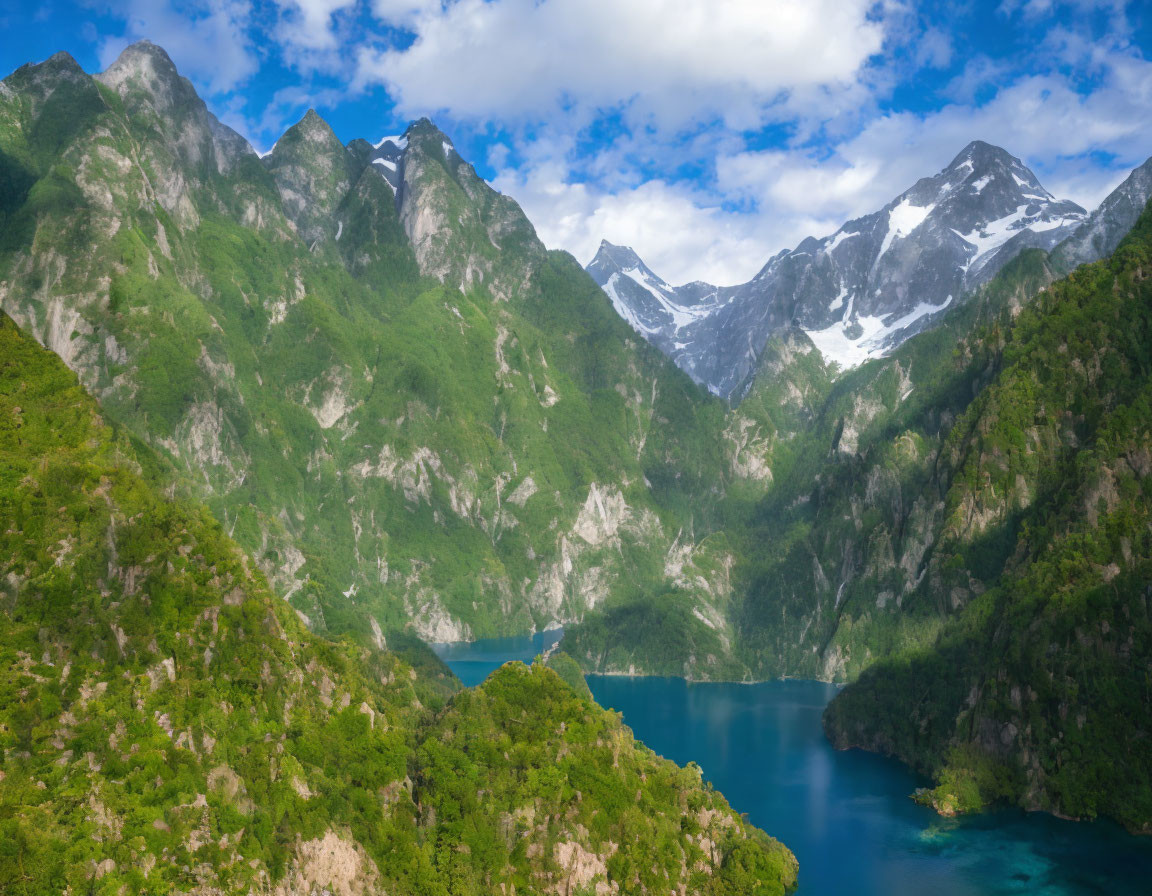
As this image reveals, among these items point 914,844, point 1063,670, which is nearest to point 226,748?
point 914,844

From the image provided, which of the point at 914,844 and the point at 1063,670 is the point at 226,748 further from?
the point at 1063,670

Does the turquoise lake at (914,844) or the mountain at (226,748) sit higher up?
the mountain at (226,748)

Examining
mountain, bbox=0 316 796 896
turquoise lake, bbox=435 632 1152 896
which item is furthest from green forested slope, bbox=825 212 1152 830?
mountain, bbox=0 316 796 896

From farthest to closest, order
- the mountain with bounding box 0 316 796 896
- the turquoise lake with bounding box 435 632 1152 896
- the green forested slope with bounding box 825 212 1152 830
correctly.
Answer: the green forested slope with bounding box 825 212 1152 830 → the turquoise lake with bounding box 435 632 1152 896 → the mountain with bounding box 0 316 796 896

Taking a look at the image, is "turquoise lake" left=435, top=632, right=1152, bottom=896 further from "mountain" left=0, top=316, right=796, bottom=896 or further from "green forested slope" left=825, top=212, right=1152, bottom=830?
"mountain" left=0, top=316, right=796, bottom=896

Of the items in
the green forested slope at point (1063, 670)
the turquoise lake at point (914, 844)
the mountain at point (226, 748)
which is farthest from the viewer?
the green forested slope at point (1063, 670)

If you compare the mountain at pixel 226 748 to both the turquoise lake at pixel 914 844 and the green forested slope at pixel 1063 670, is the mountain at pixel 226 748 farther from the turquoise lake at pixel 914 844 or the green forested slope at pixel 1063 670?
the green forested slope at pixel 1063 670

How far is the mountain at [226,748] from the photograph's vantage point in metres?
86.7

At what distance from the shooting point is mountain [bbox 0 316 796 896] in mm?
86688

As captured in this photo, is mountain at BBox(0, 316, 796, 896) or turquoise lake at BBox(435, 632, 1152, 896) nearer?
mountain at BBox(0, 316, 796, 896)

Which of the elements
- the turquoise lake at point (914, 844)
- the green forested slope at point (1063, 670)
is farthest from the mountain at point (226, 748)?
the green forested slope at point (1063, 670)

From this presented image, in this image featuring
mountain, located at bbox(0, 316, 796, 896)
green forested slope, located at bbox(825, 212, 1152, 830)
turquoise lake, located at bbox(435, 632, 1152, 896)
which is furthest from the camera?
green forested slope, located at bbox(825, 212, 1152, 830)

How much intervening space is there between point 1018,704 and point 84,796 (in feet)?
426

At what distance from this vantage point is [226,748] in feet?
312
